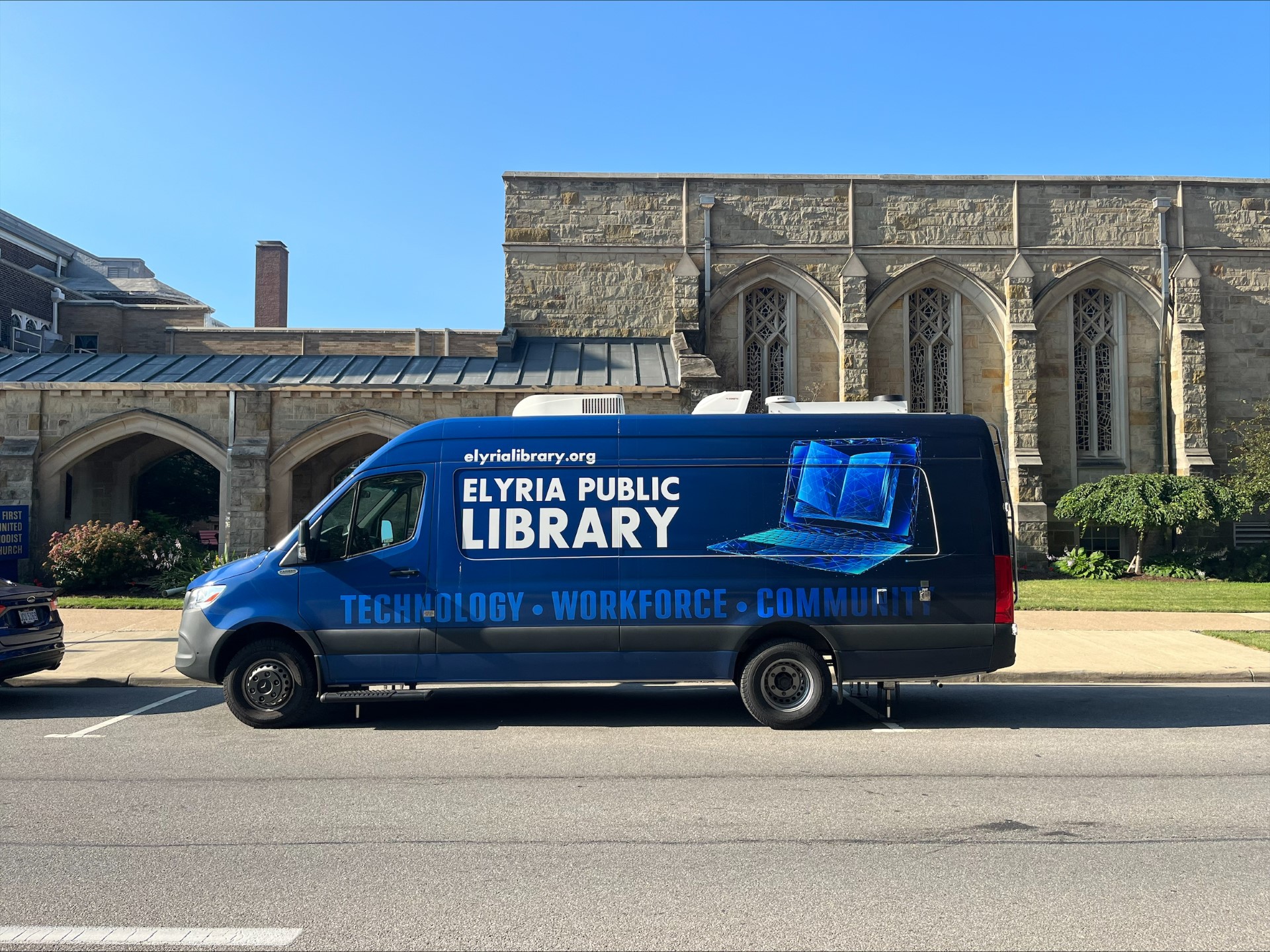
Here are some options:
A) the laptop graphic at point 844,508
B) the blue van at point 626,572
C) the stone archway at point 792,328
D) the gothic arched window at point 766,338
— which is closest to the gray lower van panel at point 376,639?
the blue van at point 626,572

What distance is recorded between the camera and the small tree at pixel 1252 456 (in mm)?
19984

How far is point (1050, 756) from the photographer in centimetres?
669

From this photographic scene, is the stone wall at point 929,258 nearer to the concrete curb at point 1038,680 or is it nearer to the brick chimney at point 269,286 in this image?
the concrete curb at point 1038,680

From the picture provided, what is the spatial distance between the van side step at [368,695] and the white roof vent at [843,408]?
402 cm

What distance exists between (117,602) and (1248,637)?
664 inches

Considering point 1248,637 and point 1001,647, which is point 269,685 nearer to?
point 1001,647

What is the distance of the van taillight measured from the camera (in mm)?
Answer: 7766

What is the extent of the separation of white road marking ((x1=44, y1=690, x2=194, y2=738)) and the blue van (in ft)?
2.98

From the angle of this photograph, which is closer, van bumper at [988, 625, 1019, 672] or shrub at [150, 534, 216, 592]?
van bumper at [988, 625, 1019, 672]

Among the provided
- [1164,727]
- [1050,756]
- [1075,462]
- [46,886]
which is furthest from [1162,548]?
[46,886]

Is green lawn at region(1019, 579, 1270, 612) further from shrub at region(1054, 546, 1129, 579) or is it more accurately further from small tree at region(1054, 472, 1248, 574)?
small tree at region(1054, 472, 1248, 574)

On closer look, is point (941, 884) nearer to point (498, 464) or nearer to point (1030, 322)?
point (498, 464)

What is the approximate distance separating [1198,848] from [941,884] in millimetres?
1560

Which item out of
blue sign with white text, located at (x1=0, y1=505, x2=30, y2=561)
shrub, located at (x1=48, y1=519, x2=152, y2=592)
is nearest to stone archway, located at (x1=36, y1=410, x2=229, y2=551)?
shrub, located at (x1=48, y1=519, x2=152, y2=592)
